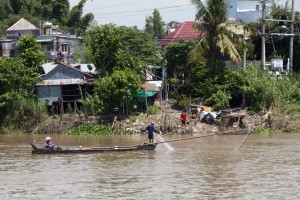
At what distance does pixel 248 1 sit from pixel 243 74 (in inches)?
638

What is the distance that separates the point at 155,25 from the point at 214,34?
113 ft

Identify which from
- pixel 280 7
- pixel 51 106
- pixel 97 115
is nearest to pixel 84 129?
pixel 97 115

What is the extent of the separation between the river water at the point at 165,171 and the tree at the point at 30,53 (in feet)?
21.9

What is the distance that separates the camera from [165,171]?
22062mm

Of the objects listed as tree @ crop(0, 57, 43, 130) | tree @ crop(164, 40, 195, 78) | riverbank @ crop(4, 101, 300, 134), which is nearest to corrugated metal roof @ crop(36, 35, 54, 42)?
tree @ crop(164, 40, 195, 78)

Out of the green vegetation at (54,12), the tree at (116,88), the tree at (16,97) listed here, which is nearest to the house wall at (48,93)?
the tree at (16,97)

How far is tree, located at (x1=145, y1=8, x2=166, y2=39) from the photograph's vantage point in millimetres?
69438

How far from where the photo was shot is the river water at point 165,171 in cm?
1864

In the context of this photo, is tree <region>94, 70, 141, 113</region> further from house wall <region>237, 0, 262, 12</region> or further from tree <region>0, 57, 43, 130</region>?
house wall <region>237, 0, 262, 12</region>

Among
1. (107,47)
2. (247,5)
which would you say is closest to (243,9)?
(247,5)

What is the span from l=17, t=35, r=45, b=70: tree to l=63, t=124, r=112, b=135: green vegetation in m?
5.05

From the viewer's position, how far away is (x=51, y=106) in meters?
36.3

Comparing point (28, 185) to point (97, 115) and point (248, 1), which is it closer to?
point (97, 115)

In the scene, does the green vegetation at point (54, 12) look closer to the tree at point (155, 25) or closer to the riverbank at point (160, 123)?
the tree at point (155, 25)
